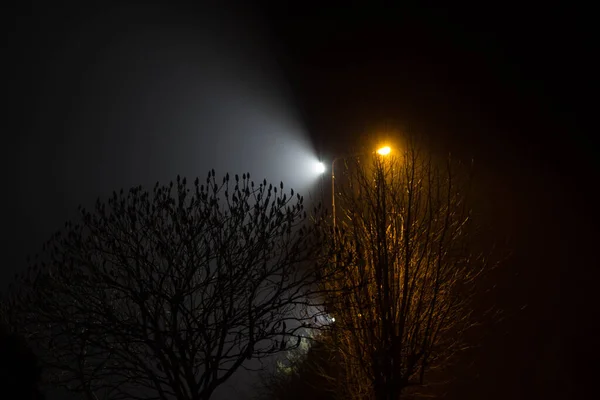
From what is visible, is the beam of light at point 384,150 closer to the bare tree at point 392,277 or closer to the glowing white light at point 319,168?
the bare tree at point 392,277

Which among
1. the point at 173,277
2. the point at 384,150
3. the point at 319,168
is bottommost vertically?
the point at 173,277

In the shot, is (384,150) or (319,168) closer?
(384,150)

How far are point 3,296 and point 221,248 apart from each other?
6.89 meters

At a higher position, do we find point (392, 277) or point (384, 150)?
point (384, 150)

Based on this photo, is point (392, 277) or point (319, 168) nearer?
point (392, 277)

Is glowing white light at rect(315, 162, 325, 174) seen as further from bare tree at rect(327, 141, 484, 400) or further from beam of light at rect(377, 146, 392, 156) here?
beam of light at rect(377, 146, 392, 156)

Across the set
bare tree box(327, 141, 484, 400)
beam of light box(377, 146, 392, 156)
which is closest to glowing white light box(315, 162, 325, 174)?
bare tree box(327, 141, 484, 400)

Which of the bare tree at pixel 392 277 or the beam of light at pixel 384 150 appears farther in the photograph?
the beam of light at pixel 384 150

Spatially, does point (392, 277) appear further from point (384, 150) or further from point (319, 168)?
point (319, 168)

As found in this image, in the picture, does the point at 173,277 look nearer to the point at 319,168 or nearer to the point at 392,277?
the point at 392,277

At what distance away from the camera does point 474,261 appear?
1114 cm

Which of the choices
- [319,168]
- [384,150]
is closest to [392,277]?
[384,150]

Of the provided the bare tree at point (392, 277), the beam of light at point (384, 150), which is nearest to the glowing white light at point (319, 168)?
the bare tree at point (392, 277)

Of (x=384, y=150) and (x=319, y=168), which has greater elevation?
(x=319, y=168)
